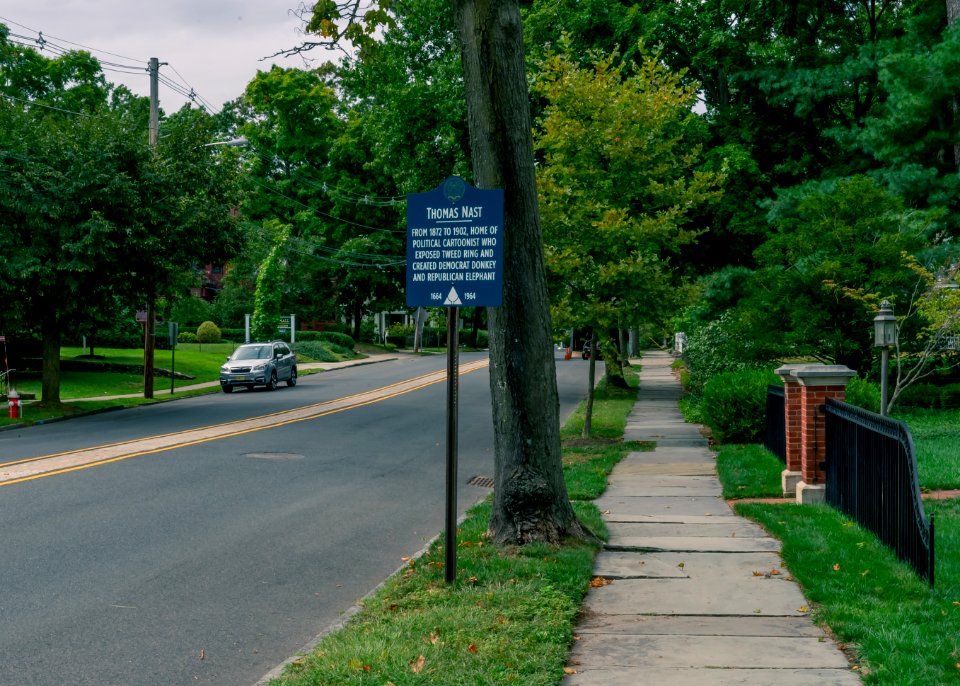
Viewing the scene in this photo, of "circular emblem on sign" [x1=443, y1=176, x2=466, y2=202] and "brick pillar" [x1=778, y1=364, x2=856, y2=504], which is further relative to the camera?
"brick pillar" [x1=778, y1=364, x2=856, y2=504]

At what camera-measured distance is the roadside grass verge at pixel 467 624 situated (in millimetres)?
5160

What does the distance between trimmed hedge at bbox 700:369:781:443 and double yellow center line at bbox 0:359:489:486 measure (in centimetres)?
900

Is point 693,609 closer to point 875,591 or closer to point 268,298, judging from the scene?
point 875,591

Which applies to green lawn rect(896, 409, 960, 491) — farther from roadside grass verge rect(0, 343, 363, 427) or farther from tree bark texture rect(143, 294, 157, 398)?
tree bark texture rect(143, 294, 157, 398)

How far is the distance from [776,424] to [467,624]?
9432 millimetres

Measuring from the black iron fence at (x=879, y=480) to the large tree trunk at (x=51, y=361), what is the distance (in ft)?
69.2

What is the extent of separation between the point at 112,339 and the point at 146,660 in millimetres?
46737

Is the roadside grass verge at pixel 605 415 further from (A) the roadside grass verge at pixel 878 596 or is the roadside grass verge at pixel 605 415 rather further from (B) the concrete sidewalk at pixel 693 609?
(A) the roadside grass verge at pixel 878 596

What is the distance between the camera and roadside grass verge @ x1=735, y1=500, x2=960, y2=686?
5.11 m

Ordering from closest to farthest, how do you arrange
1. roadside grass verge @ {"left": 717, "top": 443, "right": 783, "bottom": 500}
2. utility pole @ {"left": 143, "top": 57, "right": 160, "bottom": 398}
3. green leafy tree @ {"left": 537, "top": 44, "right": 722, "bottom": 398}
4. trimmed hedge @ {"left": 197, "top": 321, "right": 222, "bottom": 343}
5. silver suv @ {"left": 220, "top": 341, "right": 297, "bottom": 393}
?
roadside grass verge @ {"left": 717, "top": 443, "right": 783, "bottom": 500}
green leafy tree @ {"left": 537, "top": 44, "right": 722, "bottom": 398}
utility pole @ {"left": 143, "top": 57, "right": 160, "bottom": 398}
silver suv @ {"left": 220, "top": 341, "right": 297, "bottom": 393}
trimmed hedge @ {"left": 197, "top": 321, "right": 222, "bottom": 343}

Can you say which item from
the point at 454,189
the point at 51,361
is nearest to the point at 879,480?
the point at 454,189

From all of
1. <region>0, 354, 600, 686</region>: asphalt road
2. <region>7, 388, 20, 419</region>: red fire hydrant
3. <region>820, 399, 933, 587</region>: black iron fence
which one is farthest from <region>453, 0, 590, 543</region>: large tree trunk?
<region>7, 388, 20, 419</region>: red fire hydrant

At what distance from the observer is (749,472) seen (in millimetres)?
12977

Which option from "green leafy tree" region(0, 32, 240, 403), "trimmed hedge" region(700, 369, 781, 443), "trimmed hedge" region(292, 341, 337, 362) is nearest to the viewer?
"trimmed hedge" region(700, 369, 781, 443)
